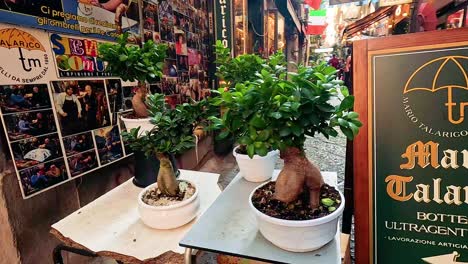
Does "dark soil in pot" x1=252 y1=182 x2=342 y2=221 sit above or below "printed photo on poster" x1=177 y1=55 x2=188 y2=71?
below

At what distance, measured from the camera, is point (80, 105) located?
4.97 feet

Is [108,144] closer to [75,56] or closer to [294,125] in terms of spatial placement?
[75,56]

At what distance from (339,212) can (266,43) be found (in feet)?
19.2

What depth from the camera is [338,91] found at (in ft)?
2.34

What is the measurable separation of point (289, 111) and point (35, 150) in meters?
1.29

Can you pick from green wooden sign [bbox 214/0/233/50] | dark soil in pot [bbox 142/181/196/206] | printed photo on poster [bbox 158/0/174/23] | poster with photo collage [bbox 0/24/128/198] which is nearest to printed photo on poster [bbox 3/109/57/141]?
poster with photo collage [bbox 0/24/128/198]

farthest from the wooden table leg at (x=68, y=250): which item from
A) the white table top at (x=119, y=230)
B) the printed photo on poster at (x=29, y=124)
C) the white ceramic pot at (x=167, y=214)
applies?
the printed photo on poster at (x=29, y=124)

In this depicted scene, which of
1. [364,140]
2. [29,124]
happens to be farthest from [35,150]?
[364,140]

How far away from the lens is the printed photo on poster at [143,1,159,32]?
204cm

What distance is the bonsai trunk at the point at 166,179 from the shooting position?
103 centimetres

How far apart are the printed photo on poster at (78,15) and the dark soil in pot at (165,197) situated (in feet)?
3.22

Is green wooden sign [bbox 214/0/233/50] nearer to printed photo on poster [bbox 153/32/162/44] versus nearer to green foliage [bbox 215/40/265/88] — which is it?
printed photo on poster [bbox 153/32/162/44]

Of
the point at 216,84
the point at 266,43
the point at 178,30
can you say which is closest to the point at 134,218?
the point at 178,30

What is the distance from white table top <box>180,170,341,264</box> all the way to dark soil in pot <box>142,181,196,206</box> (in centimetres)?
11
